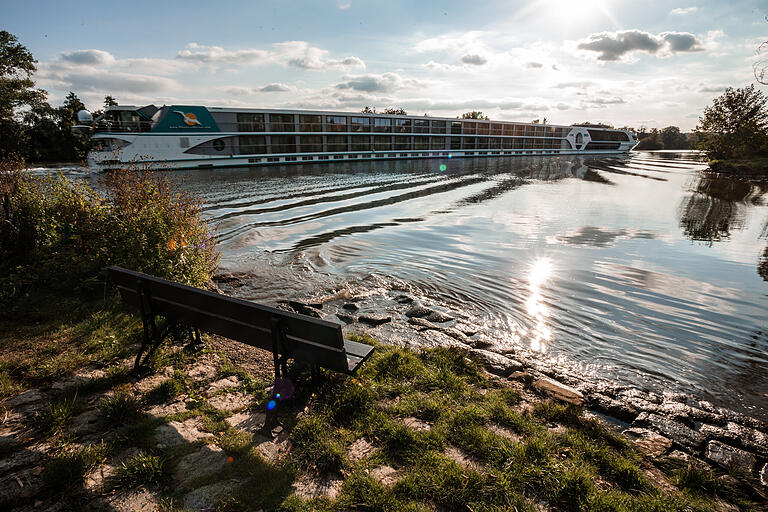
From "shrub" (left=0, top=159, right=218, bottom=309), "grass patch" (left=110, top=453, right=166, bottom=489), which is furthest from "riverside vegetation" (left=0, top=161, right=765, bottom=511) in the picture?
"shrub" (left=0, top=159, right=218, bottom=309)

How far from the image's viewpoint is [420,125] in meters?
55.7

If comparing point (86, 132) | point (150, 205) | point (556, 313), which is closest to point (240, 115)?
point (86, 132)

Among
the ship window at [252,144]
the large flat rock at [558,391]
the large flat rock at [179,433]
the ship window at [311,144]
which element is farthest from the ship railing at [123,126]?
the large flat rock at [558,391]

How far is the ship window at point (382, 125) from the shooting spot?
51.1 metres

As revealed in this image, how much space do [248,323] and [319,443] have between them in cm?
134

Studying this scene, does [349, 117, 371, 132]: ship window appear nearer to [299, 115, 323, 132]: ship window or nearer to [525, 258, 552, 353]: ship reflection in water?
[299, 115, 323, 132]: ship window

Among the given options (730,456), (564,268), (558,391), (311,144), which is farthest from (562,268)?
(311,144)

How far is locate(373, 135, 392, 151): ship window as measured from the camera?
52675mm

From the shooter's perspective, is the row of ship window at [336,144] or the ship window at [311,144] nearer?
the row of ship window at [336,144]

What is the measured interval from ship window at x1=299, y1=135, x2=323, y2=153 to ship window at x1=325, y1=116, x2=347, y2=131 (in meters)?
1.66

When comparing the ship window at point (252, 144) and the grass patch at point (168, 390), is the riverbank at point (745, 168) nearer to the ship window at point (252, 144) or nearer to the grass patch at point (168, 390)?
the grass patch at point (168, 390)

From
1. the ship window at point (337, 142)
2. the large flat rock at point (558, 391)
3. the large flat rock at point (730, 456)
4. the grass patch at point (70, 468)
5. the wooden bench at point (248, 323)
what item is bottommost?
the large flat rock at point (730, 456)

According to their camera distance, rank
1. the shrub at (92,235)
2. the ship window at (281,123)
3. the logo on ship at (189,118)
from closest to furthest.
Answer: the shrub at (92,235) → the logo on ship at (189,118) → the ship window at (281,123)

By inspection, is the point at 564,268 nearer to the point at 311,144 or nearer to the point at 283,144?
the point at 283,144
